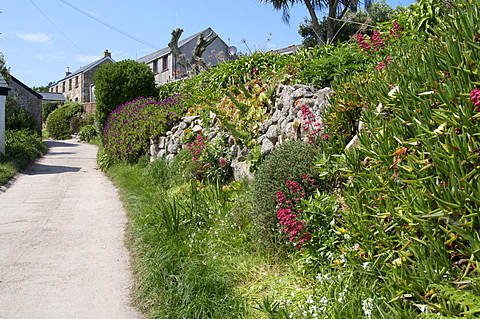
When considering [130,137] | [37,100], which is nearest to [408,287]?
[130,137]

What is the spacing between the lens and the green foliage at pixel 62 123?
94.8 feet

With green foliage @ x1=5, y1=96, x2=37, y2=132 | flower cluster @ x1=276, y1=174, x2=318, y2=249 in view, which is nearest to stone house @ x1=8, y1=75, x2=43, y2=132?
green foliage @ x1=5, y1=96, x2=37, y2=132

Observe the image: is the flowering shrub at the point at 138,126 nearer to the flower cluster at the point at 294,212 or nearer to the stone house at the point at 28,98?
the flower cluster at the point at 294,212

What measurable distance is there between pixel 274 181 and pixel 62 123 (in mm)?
28364

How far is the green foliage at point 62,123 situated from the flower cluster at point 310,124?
2682cm

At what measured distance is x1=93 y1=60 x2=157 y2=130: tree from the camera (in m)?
15.2

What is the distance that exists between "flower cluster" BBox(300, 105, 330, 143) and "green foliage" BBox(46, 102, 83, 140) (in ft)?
88.0

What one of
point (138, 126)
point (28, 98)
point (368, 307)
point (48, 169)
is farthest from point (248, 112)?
point (28, 98)

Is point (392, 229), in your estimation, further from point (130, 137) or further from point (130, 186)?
point (130, 137)

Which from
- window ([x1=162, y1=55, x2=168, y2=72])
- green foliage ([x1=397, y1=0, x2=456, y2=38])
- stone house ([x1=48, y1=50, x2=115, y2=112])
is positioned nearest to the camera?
green foliage ([x1=397, y1=0, x2=456, y2=38])

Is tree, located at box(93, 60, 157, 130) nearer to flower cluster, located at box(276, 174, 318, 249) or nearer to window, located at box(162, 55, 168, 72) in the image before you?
flower cluster, located at box(276, 174, 318, 249)

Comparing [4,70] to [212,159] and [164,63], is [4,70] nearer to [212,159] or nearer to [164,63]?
[212,159]

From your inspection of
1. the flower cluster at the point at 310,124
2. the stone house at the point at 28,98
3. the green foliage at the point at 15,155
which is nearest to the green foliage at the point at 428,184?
the flower cluster at the point at 310,124

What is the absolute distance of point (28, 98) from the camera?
25.3 meters
